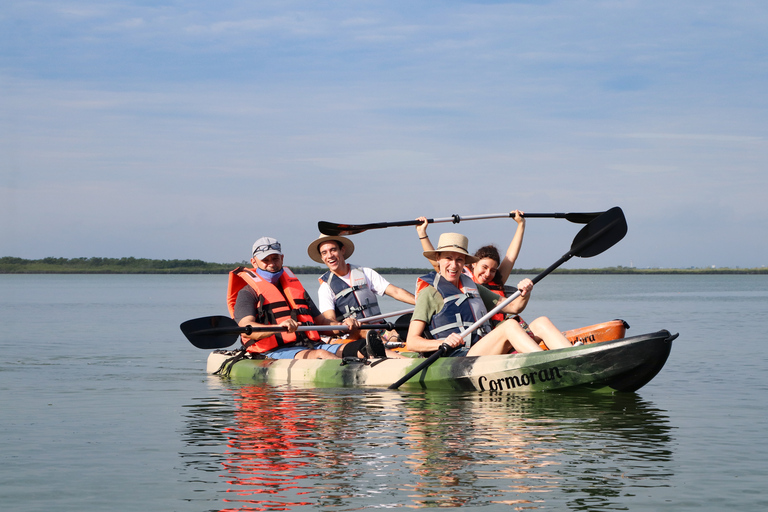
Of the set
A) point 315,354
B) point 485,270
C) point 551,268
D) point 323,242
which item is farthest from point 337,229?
point 551,268

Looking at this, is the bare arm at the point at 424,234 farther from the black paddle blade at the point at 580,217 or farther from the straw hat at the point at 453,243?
the black paddle blade at the point at 580,217

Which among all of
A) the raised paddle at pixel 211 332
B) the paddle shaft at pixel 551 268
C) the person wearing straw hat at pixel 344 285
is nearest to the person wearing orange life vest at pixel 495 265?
the paddle shaft at pixel 551 268

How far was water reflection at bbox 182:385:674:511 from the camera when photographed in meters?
5.12

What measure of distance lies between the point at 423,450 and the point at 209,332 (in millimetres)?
4658

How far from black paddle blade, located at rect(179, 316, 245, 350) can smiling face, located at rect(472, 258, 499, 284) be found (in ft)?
9.91

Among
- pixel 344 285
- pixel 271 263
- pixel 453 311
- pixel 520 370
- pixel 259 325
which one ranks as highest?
pixel 271 263

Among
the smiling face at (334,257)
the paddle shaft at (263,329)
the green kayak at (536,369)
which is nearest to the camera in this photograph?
the green kayak at (536,369)

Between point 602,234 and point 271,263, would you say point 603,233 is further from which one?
point 271,263

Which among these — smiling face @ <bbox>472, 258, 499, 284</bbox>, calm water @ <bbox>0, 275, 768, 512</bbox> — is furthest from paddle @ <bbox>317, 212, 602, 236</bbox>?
calm water @ <bbox>0, 275, 768, 512</bbox>

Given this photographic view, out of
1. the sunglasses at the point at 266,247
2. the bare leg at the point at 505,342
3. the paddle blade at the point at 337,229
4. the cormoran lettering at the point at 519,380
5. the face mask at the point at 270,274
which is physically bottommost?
the cormoran lettering at the point at 519,380

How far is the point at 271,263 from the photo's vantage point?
9.77 m

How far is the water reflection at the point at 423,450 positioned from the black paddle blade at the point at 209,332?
127 centimetres

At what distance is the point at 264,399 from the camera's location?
29.8 feet

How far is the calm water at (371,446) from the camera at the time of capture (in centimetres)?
512
